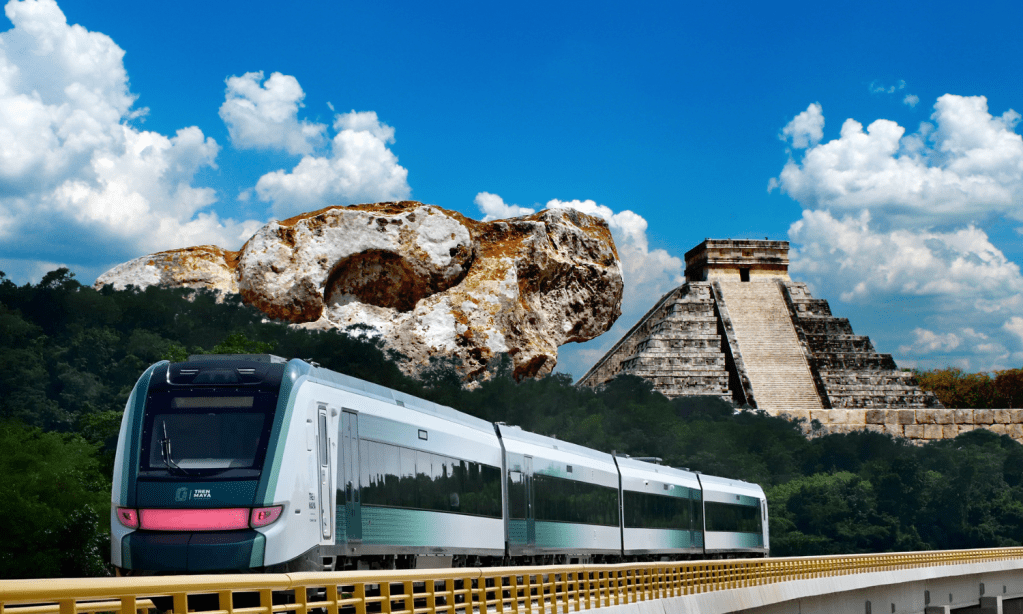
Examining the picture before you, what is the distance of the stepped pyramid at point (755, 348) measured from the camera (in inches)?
2498

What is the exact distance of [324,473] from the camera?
1065 centimetres

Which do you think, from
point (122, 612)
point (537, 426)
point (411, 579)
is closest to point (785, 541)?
point (537, 426)

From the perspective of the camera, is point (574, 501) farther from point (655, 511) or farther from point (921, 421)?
point (921, 421)

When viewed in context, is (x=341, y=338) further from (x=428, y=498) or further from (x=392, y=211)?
(x=428, y=498)

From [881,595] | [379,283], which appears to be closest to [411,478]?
[881,595]

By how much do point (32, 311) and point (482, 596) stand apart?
36.0 metres

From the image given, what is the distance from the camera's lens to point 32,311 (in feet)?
135

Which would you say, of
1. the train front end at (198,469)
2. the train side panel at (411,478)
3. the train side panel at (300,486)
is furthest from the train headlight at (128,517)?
the train side panel at (411,478)

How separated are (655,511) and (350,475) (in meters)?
13.6

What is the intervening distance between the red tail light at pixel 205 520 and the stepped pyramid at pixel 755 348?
170 feet

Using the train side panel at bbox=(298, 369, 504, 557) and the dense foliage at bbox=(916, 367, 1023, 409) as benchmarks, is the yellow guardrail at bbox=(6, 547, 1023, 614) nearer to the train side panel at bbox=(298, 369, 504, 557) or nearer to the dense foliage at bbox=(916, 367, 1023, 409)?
the train side panel at bbox=(298, 369, 504, 557)

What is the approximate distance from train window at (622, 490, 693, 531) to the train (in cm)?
621

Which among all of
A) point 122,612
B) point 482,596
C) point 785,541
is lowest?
point 785,541

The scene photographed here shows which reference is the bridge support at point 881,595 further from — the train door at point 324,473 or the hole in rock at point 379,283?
the hole in rock at point 379,283
